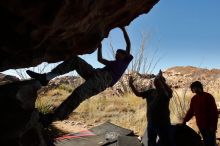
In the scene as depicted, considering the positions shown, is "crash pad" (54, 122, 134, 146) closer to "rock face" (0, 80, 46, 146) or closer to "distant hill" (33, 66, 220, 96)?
"rock face" (0, 80, 46, 146)

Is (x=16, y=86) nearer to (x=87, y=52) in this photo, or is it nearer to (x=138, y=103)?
(x=87, y=52)

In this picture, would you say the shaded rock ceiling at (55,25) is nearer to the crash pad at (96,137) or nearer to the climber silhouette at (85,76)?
the climber silhouette at (85,76)

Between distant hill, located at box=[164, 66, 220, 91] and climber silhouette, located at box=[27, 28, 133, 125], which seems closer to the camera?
climber silhouette, located at box=[27, 28, 133, 125]

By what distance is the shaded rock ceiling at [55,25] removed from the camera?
5.44 m

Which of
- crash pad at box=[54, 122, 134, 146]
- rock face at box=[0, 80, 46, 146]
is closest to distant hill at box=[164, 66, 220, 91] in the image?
crash pad at box=[54, 122, 134, 146]

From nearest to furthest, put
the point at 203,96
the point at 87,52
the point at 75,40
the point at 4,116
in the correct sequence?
the point at 4,116 → the point at 75,40 → the point at 87,52 → the point at 203,96

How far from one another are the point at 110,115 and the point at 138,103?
2130 millimetres

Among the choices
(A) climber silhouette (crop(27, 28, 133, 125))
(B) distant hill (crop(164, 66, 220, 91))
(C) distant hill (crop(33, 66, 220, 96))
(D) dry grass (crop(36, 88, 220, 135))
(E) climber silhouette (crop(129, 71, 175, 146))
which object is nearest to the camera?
(A) climber silhouette (crop(27, 28, 133, 125))

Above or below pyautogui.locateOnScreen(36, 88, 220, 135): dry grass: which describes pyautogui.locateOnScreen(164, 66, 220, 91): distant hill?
above

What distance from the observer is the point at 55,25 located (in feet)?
19.5

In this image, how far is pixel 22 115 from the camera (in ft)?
18.5

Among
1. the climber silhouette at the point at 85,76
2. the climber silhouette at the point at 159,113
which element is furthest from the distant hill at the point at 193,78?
the climber silhouette at the point at 85,76

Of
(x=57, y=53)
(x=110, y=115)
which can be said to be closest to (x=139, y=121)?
(x=110, y=115)

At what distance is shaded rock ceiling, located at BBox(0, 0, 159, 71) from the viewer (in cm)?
544
